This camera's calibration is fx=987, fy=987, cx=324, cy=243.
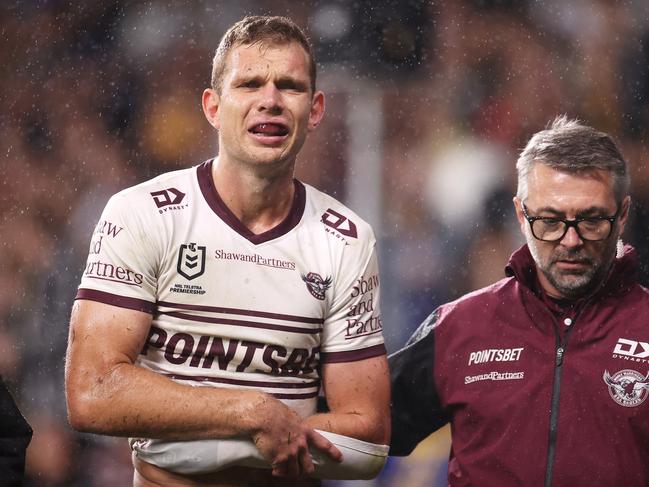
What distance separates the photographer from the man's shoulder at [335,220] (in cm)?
192

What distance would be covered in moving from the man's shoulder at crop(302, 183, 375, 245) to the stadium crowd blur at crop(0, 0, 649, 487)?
2038mm

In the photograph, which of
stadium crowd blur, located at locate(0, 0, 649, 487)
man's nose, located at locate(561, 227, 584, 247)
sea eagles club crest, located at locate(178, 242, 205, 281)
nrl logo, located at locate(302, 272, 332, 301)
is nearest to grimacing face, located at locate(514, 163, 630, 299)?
man's nose, located at locate(561, 227, 584, 247)

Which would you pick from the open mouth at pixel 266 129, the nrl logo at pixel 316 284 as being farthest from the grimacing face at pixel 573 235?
the open mouth at pixel 266 129

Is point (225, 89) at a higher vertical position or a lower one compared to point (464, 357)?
higher

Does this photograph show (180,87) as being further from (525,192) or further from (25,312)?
(525,192)

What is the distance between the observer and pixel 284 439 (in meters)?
1.68

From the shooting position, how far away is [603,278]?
81.7 inches

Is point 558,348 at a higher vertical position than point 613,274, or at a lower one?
lower

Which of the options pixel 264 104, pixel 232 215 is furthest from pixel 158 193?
pixel 264 104

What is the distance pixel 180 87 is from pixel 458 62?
1209 millimetres

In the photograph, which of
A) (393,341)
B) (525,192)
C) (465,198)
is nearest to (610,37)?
(465,198)

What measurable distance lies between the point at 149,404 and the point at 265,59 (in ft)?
2.21

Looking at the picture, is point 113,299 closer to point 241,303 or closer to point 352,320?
point 241,303

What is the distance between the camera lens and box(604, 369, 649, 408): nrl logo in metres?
1.97
